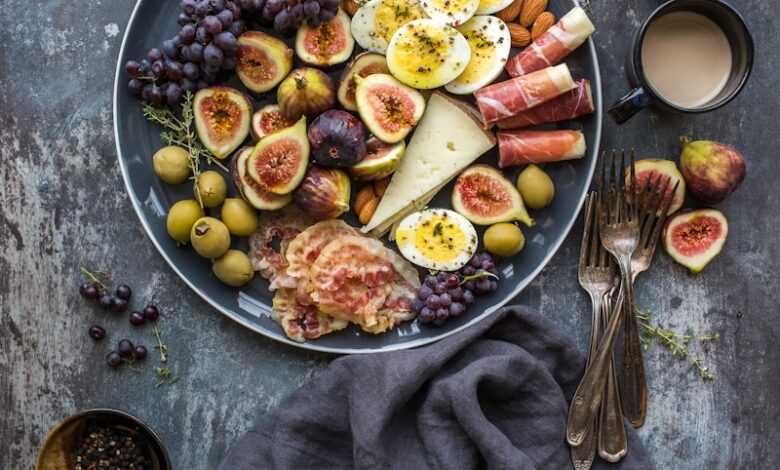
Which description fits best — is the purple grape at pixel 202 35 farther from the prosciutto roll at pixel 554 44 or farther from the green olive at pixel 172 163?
the prosciutto roll at pixel 554 44

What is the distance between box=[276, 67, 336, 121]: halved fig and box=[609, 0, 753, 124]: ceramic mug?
906 millimetres

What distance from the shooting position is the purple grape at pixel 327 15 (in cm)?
235

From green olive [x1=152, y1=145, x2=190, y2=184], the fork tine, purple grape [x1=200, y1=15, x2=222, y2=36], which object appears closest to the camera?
purple grape [x1=200, y1=15, x2=222, y2=36]

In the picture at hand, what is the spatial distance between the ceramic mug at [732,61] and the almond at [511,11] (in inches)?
15.1

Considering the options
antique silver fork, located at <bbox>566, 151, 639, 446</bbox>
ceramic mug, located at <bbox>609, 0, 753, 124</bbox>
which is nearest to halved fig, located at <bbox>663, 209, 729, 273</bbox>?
antique silver fork, located at <bbox>566, 151, 639, 446</bbox>

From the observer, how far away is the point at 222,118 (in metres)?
2.40

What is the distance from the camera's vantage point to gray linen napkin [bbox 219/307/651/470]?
2.34 meters

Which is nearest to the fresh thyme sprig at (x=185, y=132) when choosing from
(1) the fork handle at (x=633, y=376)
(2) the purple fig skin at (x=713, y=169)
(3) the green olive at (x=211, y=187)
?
(3) the green olive at (x=211, y=187)

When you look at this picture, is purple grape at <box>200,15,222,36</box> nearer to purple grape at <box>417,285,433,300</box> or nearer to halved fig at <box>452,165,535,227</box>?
halved fig at <box>452,165,535,227</box>

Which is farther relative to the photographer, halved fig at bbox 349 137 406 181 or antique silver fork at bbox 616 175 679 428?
antique silver fork at bbox 616 175 679 428

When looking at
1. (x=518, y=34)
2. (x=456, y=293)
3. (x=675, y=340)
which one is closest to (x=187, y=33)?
(x=518, y=34)

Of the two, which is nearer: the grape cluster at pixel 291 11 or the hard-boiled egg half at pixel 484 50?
the grape cluster at pixel 291 11

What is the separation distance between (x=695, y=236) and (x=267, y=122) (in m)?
1.48

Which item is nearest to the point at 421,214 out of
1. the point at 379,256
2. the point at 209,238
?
the point at 379,256
